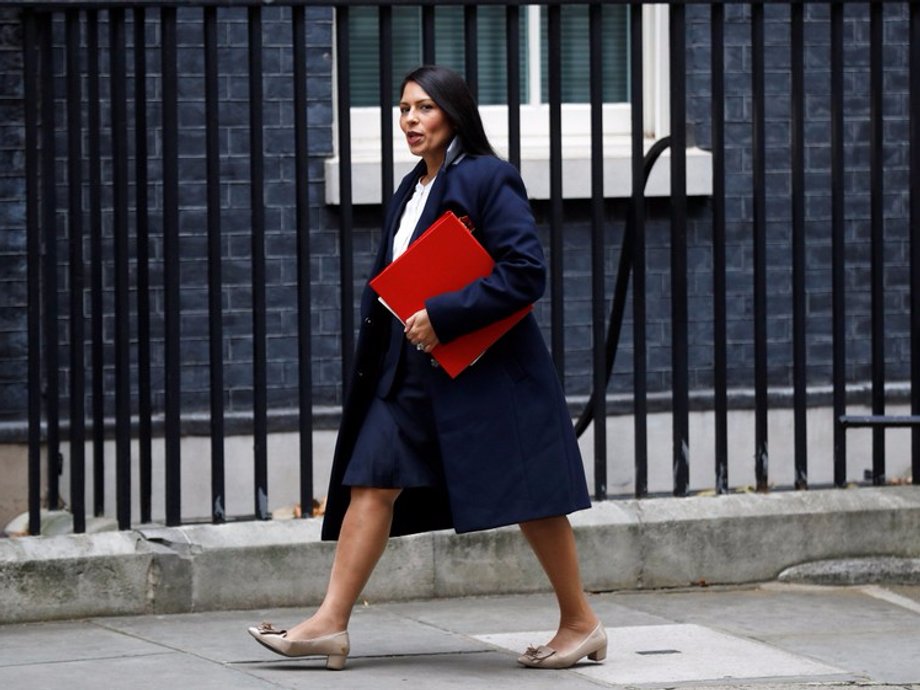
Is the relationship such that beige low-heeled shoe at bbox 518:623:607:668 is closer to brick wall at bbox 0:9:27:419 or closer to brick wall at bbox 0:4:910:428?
brick wall at bbox 0:4:910:428

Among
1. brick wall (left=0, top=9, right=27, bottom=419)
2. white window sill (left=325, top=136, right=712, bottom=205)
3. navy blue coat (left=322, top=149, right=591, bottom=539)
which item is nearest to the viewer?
navy blue coat (left=322, top=149, right=591, bottom=539)

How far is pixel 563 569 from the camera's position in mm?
5984

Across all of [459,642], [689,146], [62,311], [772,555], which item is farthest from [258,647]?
[689,146]

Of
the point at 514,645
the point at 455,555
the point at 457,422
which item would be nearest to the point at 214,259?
the point at 455,555

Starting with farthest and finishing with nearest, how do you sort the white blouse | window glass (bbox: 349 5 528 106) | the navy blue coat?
1. window glass (bbox: 349 5 528 106)
2. the white blouse
3. the navy blue coat

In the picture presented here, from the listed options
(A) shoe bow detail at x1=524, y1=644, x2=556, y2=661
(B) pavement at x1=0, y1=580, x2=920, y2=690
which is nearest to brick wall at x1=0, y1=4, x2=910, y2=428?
(B) pavement at x1=0, y1=580, x2=920, y2=690

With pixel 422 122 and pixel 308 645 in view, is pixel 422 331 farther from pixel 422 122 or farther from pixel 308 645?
pixel 308 645

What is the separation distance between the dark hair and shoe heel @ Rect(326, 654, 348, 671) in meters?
1.46

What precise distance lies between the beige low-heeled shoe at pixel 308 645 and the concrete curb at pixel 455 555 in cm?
110

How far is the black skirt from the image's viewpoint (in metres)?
5.88

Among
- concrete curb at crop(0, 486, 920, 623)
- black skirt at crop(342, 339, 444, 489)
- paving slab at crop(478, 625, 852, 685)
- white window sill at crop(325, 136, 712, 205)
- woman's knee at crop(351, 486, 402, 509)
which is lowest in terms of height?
paving slab at crop(478, 625, 852, 685)

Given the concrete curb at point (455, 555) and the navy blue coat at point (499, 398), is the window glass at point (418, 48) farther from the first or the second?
the navy blue coat at point (499, 398)

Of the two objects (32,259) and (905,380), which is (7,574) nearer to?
(32,259)

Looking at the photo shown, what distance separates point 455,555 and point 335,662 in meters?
1.31
